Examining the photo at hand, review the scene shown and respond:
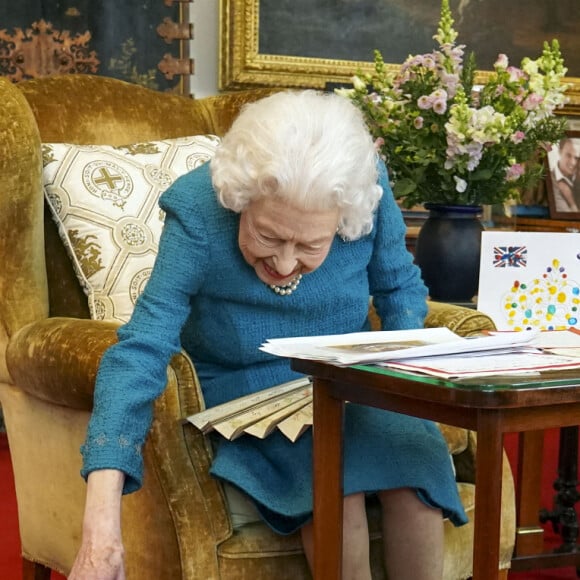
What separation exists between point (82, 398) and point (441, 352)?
2.44 ft

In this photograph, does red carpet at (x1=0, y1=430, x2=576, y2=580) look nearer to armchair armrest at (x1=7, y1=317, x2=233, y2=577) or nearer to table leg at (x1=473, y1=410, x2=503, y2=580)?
armchair armrest at (x1=7, y1=317, x2=233, y2=577)

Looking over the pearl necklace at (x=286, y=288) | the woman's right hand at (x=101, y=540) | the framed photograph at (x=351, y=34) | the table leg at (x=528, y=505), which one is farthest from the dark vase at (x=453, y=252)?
the framed photograph at (x=351, y=34)

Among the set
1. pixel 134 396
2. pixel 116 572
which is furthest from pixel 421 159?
pixel 116 572

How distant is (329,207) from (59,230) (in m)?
0.90

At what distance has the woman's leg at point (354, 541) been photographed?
1611 millimetres

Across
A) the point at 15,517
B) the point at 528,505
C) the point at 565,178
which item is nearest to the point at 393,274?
the point at 528,505

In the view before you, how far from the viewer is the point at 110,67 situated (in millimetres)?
3941

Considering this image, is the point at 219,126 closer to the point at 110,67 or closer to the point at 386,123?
the point at 386,123

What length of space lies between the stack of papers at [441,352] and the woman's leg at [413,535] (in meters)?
0.29

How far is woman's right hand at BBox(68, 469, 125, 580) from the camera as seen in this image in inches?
52.6

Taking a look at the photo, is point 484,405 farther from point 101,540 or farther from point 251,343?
point 251,343

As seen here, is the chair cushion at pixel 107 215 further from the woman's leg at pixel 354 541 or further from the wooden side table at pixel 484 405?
the wooden side table at pixel 484 405

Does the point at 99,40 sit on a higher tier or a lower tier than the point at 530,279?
higher

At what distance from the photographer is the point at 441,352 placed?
1361 mm
